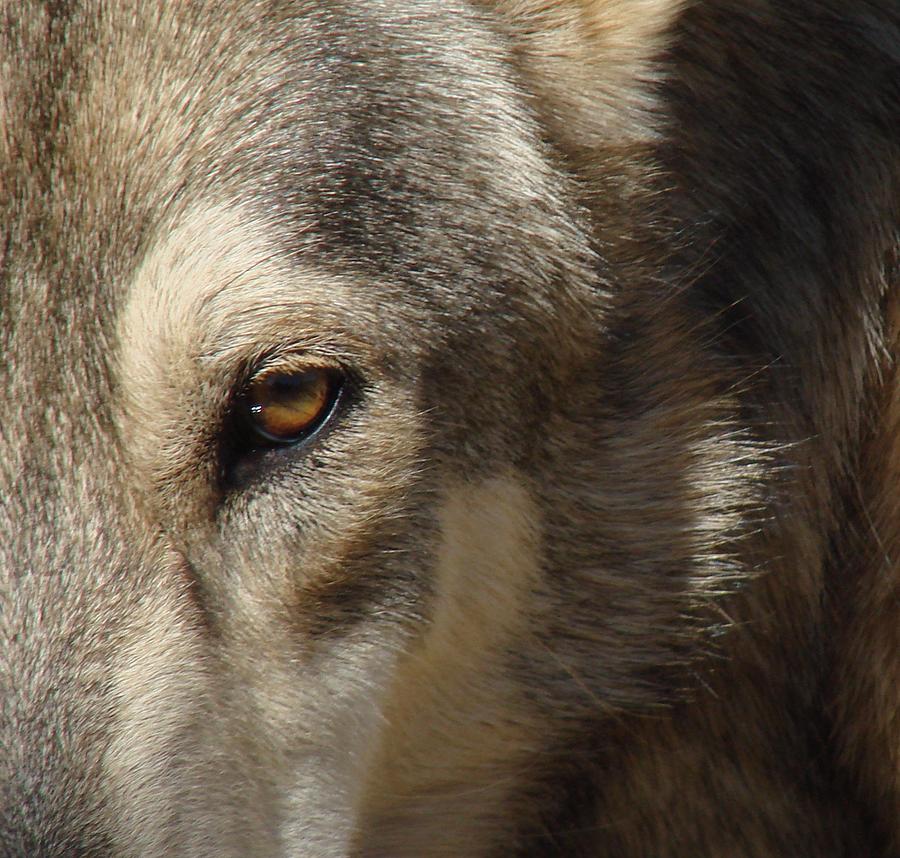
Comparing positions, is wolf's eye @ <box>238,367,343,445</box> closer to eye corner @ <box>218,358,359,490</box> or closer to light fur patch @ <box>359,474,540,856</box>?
eye corner @ <box>218,358,359,490</box>

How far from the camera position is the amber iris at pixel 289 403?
2.27 m

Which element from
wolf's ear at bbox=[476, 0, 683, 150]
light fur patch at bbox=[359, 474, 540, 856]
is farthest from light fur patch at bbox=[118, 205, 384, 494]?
wolf's ear at bbox=[476, 0, 683, 150]

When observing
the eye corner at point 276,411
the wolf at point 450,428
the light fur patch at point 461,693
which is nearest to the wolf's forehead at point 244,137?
the wolf at point 450,428

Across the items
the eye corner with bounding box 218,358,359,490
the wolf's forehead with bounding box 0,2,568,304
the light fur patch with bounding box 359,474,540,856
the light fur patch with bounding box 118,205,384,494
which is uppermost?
the wolf's forehead with bounding box 0,2,568,304

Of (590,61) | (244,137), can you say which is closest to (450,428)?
(244,137)

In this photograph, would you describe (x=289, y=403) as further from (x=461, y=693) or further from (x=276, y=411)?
(x=461, y=693)

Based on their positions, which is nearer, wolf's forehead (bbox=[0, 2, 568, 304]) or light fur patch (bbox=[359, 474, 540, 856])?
wolf's forehead (bbox=[0, 2, 568, 304])

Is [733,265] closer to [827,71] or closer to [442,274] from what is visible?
[827,71]

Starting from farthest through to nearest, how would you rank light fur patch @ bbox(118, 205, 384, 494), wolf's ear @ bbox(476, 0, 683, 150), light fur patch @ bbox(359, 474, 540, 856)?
wolf's ear @ bbox(476, 0, 683, 150) → light fur patch @ bbox(359, 474, 540, 856) → light fur patch @ bbox(118, 205, 384, 494)

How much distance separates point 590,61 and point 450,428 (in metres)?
0.80

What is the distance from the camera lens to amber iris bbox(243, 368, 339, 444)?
89.5 inches

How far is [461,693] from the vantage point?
2.60 m

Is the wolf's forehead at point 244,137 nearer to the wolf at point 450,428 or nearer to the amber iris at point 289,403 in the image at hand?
the wolf at point 450,428

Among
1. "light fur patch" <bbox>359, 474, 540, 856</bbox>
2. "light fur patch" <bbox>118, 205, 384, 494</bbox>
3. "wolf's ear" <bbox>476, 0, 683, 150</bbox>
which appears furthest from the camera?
"wolf's ear" <bbox>476, 0, 683, 150</bbox>
